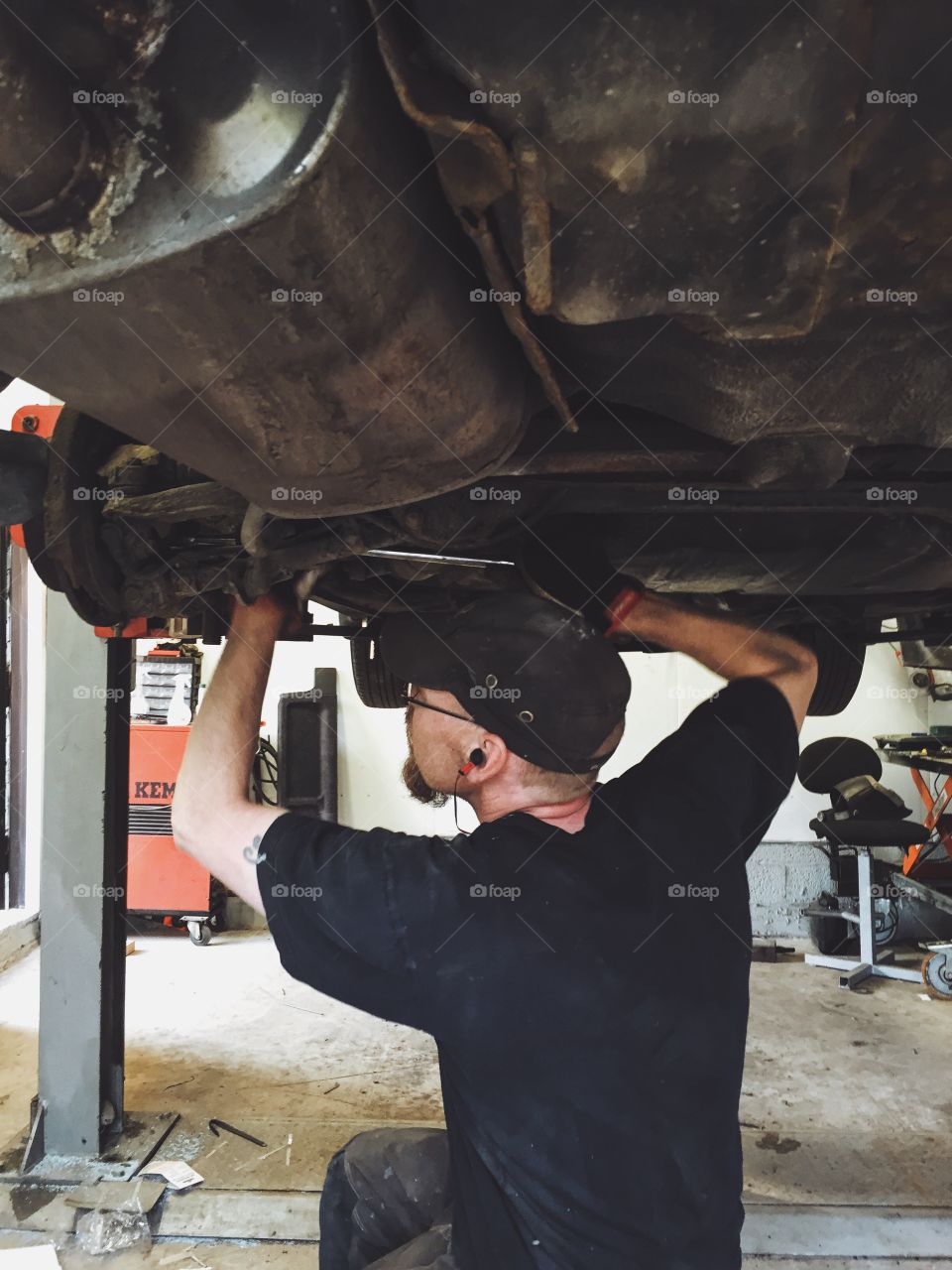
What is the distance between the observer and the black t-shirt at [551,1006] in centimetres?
98

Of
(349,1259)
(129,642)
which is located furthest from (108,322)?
(129,642)

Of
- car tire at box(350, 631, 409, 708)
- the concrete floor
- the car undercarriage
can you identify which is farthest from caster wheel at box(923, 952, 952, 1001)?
the car undercarriage

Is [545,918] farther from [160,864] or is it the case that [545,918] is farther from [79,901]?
[160,864]

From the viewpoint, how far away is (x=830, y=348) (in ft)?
2.60

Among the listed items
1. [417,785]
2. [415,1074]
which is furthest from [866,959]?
[417,785]

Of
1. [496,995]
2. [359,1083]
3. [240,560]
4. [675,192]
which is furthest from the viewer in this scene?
[359,1083]

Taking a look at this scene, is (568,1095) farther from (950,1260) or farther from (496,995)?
(950,1260)

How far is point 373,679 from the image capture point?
8.09ft

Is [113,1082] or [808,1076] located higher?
[113,1082]

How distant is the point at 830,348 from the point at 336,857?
0.74 metres

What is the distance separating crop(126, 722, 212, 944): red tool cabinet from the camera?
4262mm

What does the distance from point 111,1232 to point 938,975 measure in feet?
10.1

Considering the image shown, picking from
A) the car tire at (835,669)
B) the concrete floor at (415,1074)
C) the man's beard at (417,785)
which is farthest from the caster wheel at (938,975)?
the man's beard at (417,785)

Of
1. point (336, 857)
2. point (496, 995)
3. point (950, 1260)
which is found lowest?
point (950, 1260)
